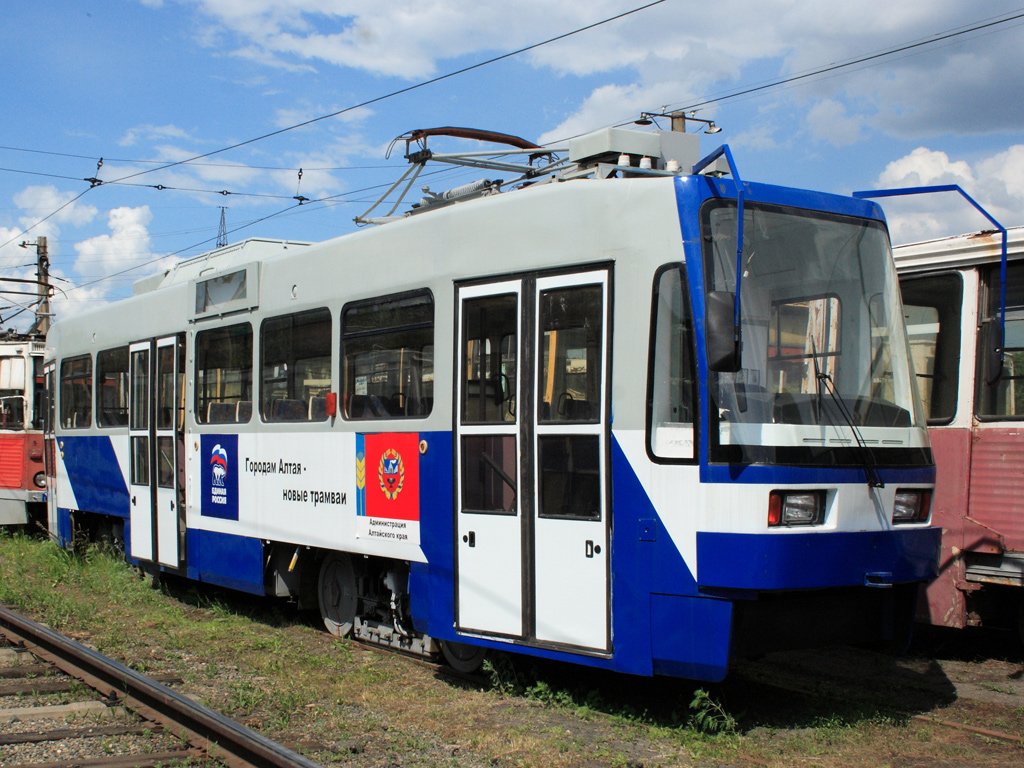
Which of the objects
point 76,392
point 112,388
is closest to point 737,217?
point 112,388

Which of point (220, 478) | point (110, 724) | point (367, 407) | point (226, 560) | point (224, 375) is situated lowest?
point (110, 724)

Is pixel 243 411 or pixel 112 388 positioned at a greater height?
pixel 112 388

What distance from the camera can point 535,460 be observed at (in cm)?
596

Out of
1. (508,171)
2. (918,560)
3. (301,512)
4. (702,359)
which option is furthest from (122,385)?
(918,560)

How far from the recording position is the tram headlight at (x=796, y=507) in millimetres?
5195

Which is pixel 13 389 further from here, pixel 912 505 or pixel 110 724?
pixel 912 505

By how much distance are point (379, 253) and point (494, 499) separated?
6.96 feet

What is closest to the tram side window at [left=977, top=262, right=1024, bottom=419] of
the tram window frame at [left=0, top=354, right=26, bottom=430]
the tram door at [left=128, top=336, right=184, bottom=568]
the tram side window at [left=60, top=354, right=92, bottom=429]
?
the tram door at [left=128, top=336, right=184, bottom=568]

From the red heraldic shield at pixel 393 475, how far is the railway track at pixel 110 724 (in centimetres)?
177

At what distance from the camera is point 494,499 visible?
6.21 meters

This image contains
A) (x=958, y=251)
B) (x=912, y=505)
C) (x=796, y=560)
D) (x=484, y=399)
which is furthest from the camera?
(x=958, y=251)

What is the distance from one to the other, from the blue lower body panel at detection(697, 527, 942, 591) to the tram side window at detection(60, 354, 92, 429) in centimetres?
885

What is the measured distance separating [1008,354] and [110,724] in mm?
6376

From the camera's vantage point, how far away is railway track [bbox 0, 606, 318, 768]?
5.17 meters
